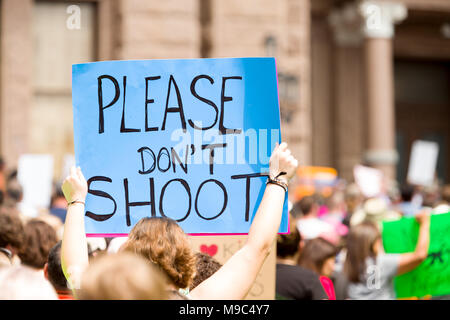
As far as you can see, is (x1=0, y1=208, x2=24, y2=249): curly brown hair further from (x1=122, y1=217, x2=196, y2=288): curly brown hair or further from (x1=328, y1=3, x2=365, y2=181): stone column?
(x1=328, y1=3, x2=365, y2=181): stone column

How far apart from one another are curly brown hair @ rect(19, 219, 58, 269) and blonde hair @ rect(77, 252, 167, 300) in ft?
7.48

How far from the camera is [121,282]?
1637mm

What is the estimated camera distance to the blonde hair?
164 centimetres

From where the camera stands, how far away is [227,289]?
217 centimetres

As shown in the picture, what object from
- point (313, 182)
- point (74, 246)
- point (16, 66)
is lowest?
point (313, 182)

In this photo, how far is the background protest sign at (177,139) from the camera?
298cm

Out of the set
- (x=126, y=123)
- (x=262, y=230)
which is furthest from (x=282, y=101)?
(x=262, y=230)

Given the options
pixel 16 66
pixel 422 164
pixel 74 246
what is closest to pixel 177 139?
pixel 74 246

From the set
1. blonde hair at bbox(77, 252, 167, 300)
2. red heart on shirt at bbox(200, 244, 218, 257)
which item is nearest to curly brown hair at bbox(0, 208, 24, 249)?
red heart on shirt at bbox(200, 244, 218, 257)

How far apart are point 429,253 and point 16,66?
8576 mm

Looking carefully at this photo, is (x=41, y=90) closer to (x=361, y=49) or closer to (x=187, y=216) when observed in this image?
(x=187, y=216)


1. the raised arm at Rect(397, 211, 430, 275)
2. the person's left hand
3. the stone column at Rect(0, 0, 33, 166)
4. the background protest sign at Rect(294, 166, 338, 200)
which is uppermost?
the stone column at Rect(0, 0, 33, 166)

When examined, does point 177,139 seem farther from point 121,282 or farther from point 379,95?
point 379,95

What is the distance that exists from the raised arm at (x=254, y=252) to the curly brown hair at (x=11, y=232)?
1941 millimetres
